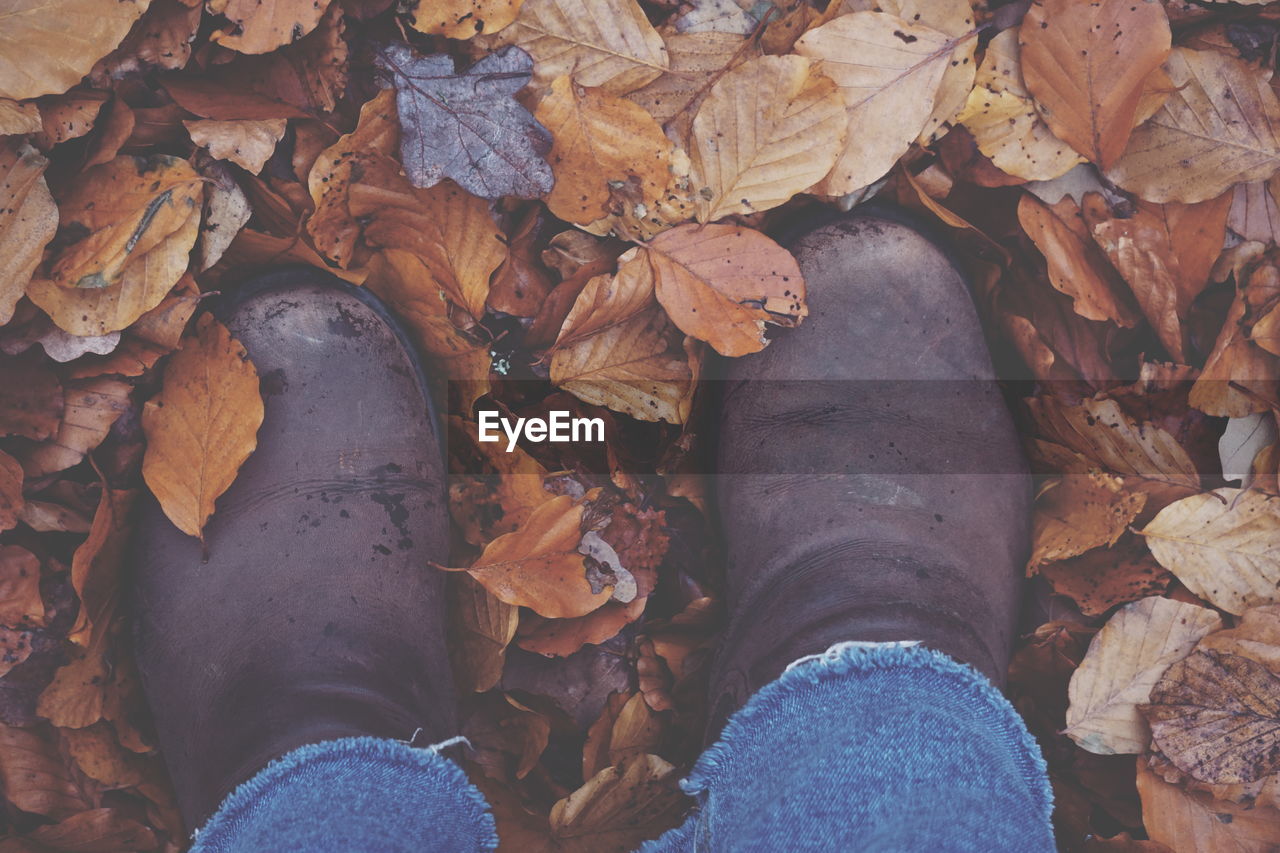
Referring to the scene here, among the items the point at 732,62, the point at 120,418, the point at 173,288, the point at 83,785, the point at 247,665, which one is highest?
the point at 732,62

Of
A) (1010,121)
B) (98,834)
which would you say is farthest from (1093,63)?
(98,834)

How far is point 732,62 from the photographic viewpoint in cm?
96

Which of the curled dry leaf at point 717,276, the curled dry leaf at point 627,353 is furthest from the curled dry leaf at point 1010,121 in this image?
the curled dry leaf at point 627,353

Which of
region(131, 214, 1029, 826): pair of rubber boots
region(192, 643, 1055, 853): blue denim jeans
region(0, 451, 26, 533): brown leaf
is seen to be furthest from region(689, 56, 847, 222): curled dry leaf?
region(0, 451, 26, 533): brown leaf

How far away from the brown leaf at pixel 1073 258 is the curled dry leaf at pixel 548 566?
0.56m

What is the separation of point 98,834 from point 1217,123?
1413 mm

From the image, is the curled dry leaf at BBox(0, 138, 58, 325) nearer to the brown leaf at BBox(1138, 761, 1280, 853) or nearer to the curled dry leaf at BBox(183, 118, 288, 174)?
the curled dry leaf at BBox(183, 118, 288, 174)

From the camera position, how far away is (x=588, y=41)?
3.07 ft

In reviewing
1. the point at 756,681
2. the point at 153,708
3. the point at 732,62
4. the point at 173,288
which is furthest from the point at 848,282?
the point at 153,708

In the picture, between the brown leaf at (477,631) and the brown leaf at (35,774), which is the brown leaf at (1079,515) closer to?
the brown leaf at (477,631)

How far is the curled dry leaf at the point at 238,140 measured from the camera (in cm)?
90

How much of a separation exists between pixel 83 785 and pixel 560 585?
58 centimetres

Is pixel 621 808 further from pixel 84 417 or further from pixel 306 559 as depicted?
pixel 84 417

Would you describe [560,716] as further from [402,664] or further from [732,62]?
[732,62]
